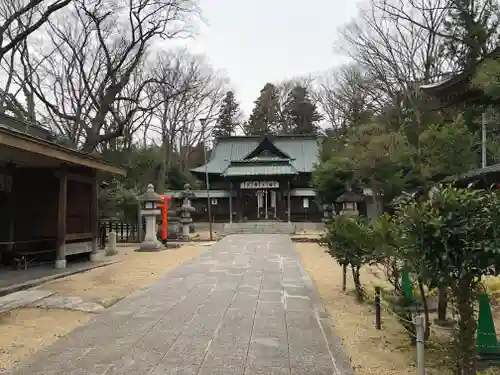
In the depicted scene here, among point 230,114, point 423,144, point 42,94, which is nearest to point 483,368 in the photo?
point 423,144

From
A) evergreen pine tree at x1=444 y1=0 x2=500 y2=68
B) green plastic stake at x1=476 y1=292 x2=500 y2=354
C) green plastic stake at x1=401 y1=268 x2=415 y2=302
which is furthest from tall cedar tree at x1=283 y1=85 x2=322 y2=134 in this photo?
green plastic stake at x1=476 y1=292 x2=500 y2=354

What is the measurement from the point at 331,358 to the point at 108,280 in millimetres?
6507

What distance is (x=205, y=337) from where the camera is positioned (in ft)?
17.1

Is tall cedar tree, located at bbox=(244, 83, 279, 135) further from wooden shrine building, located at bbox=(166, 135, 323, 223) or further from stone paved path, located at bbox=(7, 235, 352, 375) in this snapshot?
stone paved path, located at bbox=(7, 235, 352, 375)

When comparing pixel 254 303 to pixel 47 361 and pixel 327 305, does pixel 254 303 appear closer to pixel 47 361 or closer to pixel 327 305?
pixel 327 305

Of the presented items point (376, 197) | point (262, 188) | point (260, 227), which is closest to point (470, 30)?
point (376, 197)

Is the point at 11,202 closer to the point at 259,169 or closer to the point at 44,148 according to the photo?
the point at 44,148

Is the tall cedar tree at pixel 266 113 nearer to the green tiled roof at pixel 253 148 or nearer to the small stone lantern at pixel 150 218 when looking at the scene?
the green tiled roof at pixel 253 148

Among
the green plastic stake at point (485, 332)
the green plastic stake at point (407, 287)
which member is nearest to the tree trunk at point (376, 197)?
the green plastic stake at point (407, 287)

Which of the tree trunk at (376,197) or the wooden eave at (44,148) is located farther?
the tree trunk at (376,197)

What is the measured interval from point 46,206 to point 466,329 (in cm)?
1142

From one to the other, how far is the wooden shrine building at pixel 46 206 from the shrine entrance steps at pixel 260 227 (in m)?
16.8

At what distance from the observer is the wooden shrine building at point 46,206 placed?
36.1ft

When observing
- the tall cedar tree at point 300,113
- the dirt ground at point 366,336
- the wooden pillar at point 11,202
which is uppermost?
the tall cedar tree at point 300,113
